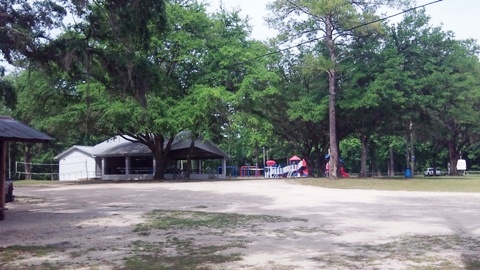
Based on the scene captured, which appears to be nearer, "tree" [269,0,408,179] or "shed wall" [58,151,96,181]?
"tree" [269,0,408,179]

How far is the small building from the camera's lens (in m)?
46.4

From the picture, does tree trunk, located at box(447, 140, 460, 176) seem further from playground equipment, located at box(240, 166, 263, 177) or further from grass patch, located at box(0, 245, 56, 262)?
grass patch, located at box(0, 245, 56, 262)

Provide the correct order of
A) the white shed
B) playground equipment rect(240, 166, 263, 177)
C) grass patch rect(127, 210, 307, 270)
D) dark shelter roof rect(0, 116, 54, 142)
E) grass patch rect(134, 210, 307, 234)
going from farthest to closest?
1. playground equipment rect(240, 166, 263, 177)
2. the white shed
3. dark shelter roof rect(0, 116, 54, 142)
4. grass patch rect(134, 210, 307, 234)
5. grass patch rect(127, 210, 307, 270)

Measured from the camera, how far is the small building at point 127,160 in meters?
46.4

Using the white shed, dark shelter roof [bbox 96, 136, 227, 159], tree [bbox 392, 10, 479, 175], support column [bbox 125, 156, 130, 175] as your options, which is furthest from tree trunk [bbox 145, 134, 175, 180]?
tree [bbox 392, 10, 479, 175]

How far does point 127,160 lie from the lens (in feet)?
158

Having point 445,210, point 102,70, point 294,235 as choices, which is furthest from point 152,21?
point 445,210

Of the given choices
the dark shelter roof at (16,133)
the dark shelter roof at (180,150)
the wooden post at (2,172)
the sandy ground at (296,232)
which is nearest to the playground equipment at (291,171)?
the dark shelter roof at (180,150)

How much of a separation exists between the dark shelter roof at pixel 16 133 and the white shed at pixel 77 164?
124 feet

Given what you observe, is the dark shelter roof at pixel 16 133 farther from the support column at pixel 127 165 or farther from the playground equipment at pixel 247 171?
the playground equipment at pixel 247 171

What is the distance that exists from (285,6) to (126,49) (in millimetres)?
22357

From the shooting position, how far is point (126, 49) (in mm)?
14133

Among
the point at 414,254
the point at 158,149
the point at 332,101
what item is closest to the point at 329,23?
the point at 332,101

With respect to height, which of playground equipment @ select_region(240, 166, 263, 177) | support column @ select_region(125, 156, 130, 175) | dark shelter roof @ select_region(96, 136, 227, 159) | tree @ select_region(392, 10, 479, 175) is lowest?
playground equipment @ select_region(240, 166, 263, 177)
